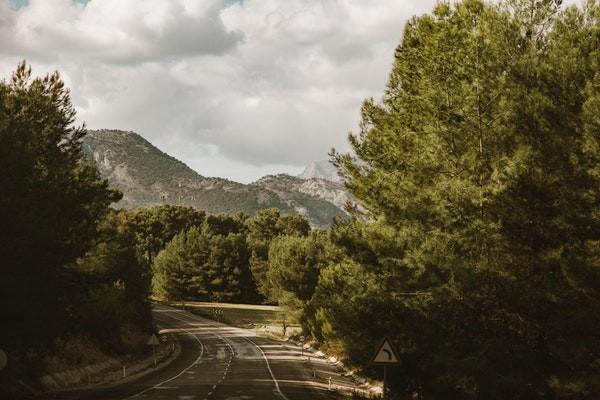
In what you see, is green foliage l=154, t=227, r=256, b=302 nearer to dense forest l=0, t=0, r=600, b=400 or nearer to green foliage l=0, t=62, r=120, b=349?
green foliage l=0, t=62, r=120, b=349

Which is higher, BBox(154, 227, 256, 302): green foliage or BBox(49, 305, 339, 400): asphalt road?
BBox(154, 227, 256, 302): green foliage

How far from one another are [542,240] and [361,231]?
249 inches

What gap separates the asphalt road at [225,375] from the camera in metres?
24.0

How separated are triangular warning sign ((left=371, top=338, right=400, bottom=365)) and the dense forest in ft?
4.00

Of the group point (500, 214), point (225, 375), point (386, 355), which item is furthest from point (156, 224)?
point (500, 214)

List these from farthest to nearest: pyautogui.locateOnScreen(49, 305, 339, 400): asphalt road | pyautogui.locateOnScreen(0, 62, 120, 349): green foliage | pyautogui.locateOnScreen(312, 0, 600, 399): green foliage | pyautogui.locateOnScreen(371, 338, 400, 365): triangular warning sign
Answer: pyautogui.locateOnScreen(49, 305, 339, 400): asphalt road
pyautogui.locateOnScreen(0, 62, 120, 349): green foliage
pyautogui.locateOnScreen(371, 338, 400, 365): triangular warning sign
pyautogui.locateOnScreen(312, 0, 600, 399): green foliage

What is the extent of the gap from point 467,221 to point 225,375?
2276 cm

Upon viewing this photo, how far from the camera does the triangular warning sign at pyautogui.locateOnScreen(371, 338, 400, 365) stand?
45.2 feet

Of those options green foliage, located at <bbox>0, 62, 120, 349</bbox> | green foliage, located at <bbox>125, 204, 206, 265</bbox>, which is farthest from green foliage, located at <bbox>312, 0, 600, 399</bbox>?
green foliage, located at <bbox>125, 204, 206, 265</bbox>

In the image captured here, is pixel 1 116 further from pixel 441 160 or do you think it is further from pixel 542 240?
pixel 542 240

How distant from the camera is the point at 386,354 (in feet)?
45.5

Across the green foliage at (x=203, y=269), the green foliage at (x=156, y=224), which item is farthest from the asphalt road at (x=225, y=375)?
the green foliage at (x=156, y=224)

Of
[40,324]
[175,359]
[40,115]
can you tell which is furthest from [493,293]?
[175,359]

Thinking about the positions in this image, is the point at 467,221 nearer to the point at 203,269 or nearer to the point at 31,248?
the point at 31,248
